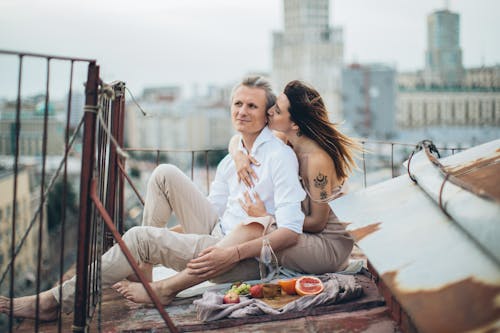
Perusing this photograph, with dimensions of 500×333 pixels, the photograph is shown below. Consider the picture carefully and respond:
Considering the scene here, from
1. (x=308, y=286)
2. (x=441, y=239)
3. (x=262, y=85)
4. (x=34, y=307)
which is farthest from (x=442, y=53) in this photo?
(x=34, y=307)

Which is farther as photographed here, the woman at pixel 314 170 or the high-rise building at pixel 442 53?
the high-rise building at pixel 442 53

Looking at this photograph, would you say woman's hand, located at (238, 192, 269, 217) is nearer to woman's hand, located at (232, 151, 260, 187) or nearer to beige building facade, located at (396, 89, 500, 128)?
woman's hand, located at (232, 151, 260, 187)

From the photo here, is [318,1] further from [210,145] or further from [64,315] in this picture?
[64,315]

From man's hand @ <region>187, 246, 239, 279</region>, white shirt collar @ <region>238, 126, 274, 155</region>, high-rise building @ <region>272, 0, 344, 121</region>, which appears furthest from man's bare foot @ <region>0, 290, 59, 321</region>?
high-rise building @ <region>272, 0, 344, 121</region>

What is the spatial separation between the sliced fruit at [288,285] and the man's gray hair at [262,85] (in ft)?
3.22

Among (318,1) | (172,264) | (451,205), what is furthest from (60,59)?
(318,1)

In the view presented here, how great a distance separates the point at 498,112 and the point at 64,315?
63.8 m

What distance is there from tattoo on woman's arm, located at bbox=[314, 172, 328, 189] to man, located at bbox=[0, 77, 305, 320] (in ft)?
0.35

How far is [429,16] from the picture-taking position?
241 ft

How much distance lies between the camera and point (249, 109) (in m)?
3.17

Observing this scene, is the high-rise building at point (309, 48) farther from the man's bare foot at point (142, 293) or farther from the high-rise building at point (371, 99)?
the man's bare foot at point (142, 293)

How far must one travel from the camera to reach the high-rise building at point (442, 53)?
67.3 meters

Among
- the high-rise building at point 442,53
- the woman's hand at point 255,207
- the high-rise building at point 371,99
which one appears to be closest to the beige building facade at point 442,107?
the high-rise building at point 442,53

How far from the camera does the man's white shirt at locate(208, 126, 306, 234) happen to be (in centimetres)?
283
